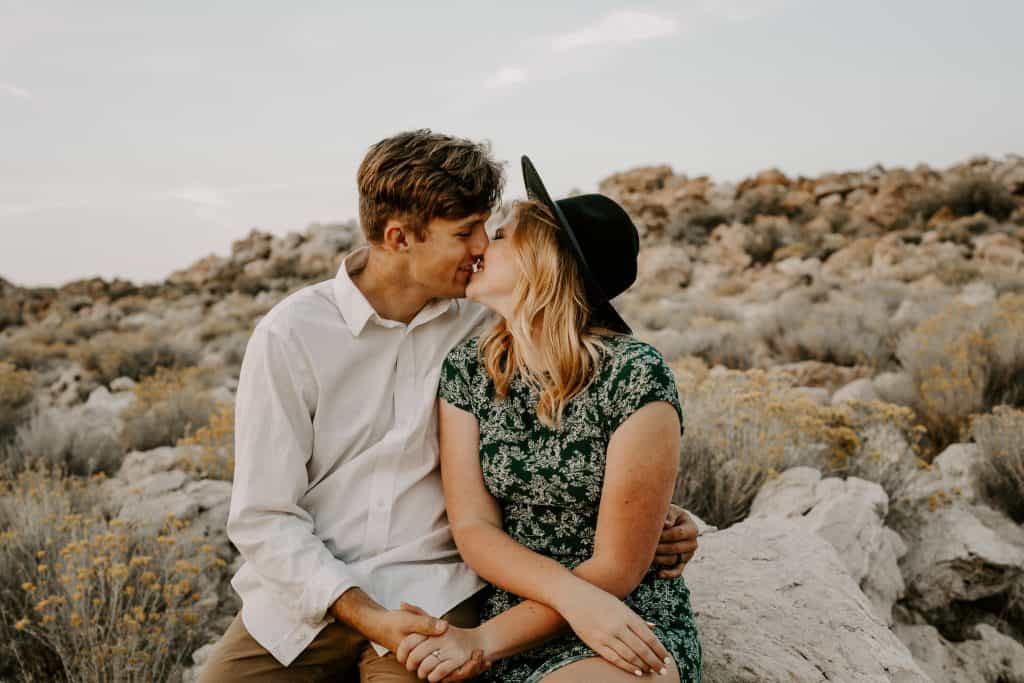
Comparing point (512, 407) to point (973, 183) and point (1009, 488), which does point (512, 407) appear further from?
point (973, 183)

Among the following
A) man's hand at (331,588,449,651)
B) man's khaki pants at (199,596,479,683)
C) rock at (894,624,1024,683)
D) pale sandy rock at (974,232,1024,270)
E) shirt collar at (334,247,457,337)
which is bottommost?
pale sandy rock at (974,232,1024,270)

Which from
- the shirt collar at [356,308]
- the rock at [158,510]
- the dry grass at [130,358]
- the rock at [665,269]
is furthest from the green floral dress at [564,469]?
the rock at [665,269]

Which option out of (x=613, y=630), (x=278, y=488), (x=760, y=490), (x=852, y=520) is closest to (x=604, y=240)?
(x=613, y=630)

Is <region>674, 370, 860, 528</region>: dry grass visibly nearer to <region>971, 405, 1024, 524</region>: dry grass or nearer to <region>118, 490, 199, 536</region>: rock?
<region>971, 405, 1024, 524</region>: dry grass

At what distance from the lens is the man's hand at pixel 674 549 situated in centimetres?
257

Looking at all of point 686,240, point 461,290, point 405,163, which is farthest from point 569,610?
point 686,240

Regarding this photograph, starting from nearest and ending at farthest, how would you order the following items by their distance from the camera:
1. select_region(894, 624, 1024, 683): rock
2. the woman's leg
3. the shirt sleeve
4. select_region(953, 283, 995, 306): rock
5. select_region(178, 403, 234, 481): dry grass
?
the woman's leg, the shirt sleeve, select_region(894, 624, 1024, 683): rock, select_region(178, 403, 234, 481): dry grass, select_region(953, 283, 995, 306): rock

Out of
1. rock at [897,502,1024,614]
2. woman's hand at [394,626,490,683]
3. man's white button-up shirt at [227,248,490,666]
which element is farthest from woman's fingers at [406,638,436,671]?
rock at [897,502,1024,614]

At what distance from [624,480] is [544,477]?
28cm

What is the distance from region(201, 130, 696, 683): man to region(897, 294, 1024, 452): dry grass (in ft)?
15.8

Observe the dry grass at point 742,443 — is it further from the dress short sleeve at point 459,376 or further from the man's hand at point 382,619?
the man's hand at point 382,619

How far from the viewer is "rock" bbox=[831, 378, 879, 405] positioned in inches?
293

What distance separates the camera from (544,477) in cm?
244

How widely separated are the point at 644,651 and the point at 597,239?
3.96 feet
